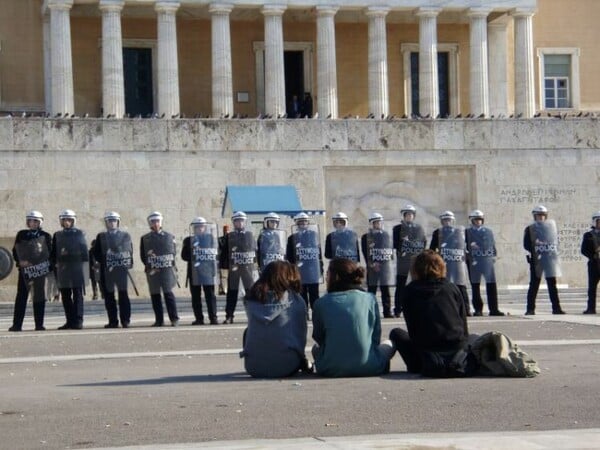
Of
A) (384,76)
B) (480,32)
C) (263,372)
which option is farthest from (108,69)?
(263,372)

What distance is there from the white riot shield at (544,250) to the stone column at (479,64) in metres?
20.6

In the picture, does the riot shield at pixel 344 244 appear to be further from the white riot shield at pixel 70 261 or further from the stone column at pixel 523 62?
the stone column at pixel 523 62

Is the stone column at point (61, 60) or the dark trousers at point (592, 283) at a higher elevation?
the stone column at point (61, 60)

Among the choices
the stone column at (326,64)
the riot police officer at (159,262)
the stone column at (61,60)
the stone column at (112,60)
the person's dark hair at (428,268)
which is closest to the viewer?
the person's dark hair at (428,268)

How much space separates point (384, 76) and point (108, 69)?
329 inches

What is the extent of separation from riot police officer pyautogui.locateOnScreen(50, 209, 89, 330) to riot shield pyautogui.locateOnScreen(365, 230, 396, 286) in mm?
5063

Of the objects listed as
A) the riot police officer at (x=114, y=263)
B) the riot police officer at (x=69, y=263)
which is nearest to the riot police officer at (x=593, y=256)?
the riot police officer at (x=114, y=263)

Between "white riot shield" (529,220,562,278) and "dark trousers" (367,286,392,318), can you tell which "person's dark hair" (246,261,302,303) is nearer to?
"dark trousers" (367,286,392,318)

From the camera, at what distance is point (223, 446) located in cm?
1072

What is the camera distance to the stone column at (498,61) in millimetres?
50438

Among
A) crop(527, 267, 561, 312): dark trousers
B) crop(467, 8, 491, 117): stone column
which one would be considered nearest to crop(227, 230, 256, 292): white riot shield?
crop(527, 267, 561, 312): dark trousers

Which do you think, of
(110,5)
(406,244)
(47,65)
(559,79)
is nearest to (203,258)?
(406,244)

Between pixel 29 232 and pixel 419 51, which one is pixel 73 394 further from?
pixel 419 51

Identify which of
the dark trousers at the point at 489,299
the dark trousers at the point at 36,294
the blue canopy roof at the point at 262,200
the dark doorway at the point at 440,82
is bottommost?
the dark trousers at the point at 489,299
